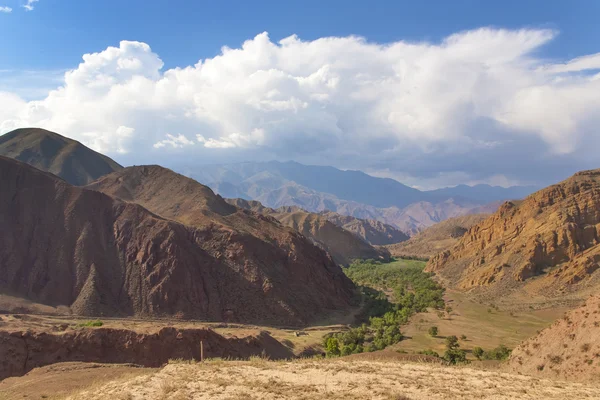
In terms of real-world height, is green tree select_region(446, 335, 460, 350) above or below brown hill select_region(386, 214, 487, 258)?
below

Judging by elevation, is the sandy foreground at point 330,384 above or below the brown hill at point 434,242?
below

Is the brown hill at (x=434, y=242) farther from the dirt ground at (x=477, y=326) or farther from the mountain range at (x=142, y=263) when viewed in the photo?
the mountain range at (x=142, y=263)

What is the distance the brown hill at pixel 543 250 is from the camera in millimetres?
63062

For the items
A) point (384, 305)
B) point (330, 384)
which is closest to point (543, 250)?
point (384, 305)

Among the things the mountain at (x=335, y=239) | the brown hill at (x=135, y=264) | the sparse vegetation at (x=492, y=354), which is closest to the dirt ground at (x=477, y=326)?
the sparse vegetation at (x=492, y=354)

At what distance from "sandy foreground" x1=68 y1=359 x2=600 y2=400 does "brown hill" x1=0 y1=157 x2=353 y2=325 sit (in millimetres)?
34002

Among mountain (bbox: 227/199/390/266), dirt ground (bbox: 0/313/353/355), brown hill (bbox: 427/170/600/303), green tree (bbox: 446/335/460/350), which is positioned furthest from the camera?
mountain (bbox: 227/199/390/266)

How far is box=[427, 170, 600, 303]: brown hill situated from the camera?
63.1 meters

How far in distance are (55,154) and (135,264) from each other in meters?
86.2

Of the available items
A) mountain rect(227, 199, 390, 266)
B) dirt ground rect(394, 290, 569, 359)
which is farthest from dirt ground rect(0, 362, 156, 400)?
mountain rect(227, 199, 390, 266)

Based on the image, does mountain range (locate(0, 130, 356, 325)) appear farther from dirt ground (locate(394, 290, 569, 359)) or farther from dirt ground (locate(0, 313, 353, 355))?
dirt ground (locate(394, 290, 569, 359))

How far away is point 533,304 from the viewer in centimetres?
6038

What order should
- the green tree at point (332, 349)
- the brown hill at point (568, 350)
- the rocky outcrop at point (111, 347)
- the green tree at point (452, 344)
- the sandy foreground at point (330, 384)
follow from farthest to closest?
1. the green tree at point (452, 344)
2. the green tree at point (332, 349)
3. the rocky outcrop at point (111, 347)
4. the brown hill at point (568, 350)
5. the sandy foreground at point (330, 384)

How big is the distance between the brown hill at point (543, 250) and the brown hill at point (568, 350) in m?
43.9
